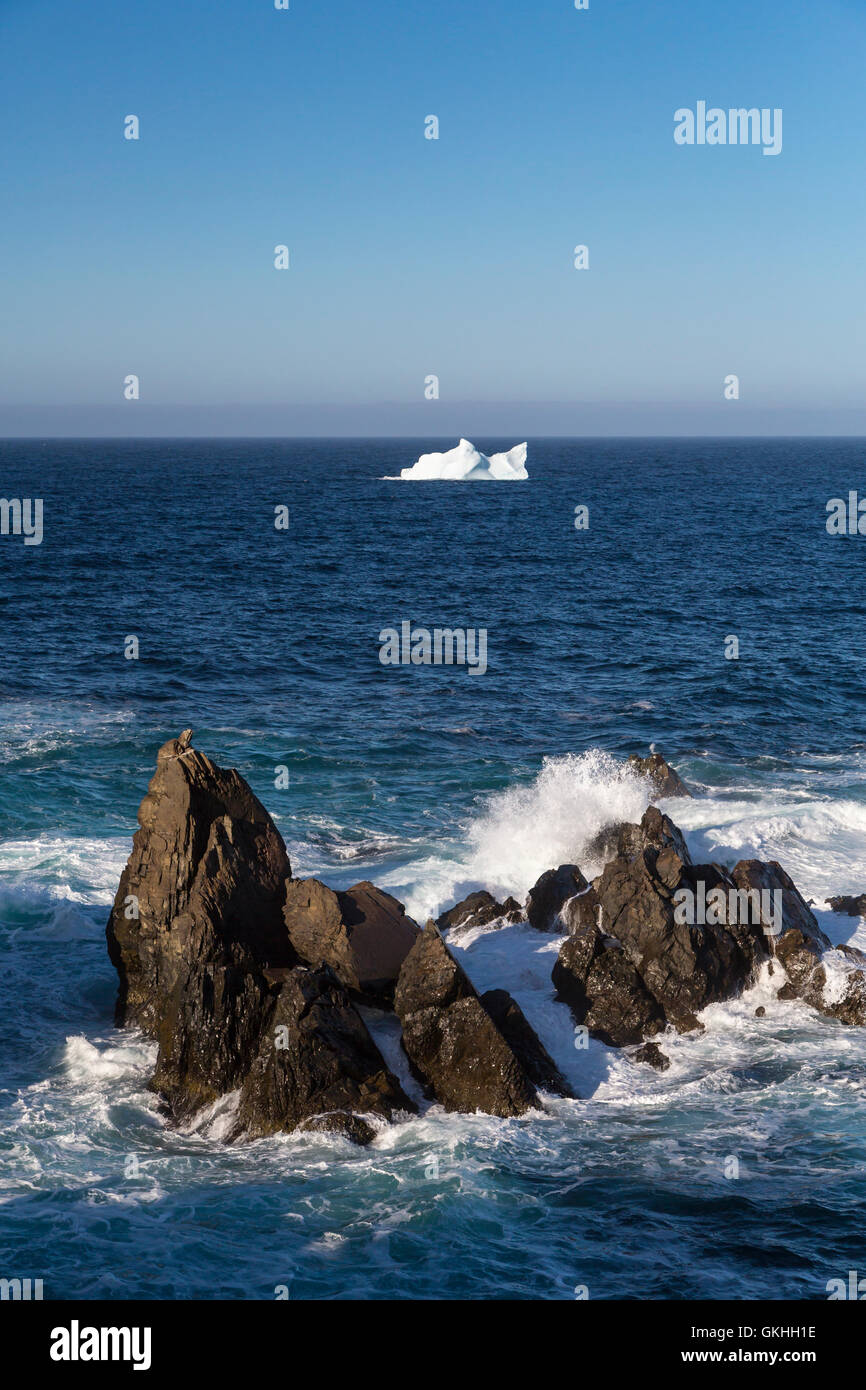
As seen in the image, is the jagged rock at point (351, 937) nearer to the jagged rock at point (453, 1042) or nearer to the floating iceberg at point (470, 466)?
the jagged rock at point (453, 1042)

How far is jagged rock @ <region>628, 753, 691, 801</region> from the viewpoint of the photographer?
36875 mm

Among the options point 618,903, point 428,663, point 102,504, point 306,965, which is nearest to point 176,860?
point 306,965

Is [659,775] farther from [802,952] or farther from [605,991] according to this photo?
[605,991]

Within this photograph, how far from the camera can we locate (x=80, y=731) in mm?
43875

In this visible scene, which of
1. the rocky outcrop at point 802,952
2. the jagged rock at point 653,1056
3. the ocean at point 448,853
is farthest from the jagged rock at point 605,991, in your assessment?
the rocky outcrop at point 802,952

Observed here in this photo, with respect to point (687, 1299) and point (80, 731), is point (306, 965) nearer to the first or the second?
point (687, 1299)

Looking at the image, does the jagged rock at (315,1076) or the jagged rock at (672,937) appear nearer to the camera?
the jagged rock at (315,1076)

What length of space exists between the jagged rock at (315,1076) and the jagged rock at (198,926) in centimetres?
100

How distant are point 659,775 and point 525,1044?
15.9 m

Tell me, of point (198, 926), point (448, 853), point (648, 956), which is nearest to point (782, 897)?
point (648, 956)

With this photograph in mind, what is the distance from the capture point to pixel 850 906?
96.8 feet

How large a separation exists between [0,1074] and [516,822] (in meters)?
16.6

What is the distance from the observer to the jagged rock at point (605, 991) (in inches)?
956

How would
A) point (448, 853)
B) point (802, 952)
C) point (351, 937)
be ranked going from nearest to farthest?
point (351, 937)
point (802, 952)
point (448, 853)
